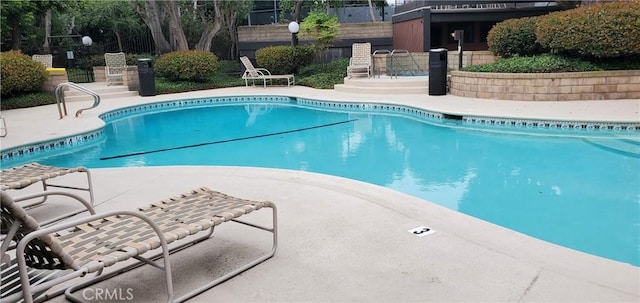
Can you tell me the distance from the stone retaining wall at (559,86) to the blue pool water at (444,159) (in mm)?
2235

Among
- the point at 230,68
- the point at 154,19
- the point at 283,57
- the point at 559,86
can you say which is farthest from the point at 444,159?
the point at 230,68

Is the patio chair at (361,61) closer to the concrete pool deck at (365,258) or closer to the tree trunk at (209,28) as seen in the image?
the tree trunk at (209,28)

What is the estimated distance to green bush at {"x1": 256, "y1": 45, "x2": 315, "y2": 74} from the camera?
1538 cm

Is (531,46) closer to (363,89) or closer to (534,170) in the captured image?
(363,89)

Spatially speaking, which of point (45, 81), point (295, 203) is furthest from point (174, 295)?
point (45, 81)

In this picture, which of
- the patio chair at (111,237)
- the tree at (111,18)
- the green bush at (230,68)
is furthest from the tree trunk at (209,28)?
the patio chair at (111,237)

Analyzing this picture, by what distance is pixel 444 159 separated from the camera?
6.57 metres

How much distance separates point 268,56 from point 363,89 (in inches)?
174

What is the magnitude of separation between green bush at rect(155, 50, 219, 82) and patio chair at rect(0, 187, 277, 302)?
41.8 feet

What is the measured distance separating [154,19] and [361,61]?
781 cm

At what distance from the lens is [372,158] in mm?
6785

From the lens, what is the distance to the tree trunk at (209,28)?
661 inches

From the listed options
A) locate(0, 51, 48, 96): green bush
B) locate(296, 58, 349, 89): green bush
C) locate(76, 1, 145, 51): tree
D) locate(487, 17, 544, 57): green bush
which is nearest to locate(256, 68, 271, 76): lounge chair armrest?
locate(296, 58, 349, 89): green bush

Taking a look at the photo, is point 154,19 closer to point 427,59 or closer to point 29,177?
point 427,59
